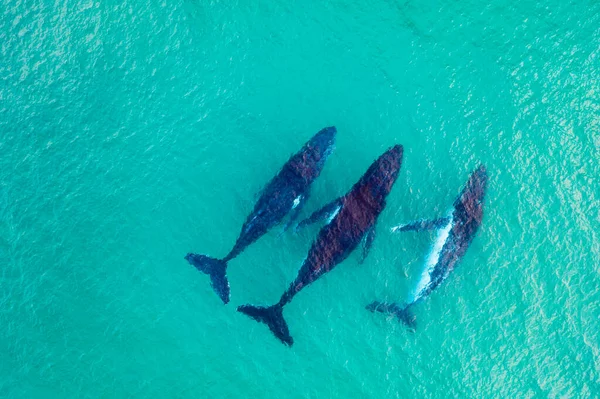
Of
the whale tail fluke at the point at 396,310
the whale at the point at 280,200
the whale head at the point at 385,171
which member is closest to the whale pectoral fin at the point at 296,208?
the whale at the point at 280,200

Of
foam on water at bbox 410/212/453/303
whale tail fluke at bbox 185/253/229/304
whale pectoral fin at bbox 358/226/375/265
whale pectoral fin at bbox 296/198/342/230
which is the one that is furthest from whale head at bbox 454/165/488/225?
whale tail fluke at bbox 185/253/229/304

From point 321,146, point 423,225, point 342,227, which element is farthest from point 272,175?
point 423,225

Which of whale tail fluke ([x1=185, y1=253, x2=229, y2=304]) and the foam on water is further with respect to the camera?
whale tail fluke ([x1=185, y1=253, x2=229, y2=304])

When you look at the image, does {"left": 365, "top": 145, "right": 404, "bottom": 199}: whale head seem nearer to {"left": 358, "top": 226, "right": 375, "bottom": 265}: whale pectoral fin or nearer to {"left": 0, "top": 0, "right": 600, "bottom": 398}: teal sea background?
{"left": 0, "top": 0, "right": 600, "bottom": 398}: teal sea background

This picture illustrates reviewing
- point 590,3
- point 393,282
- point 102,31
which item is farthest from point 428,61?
point 102,31

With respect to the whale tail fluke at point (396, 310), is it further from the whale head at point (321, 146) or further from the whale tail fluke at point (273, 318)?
the whale head at point (321, 146)

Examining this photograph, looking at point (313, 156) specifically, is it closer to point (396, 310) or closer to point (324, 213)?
point (324, 213)

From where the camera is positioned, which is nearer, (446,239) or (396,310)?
(446,239)
